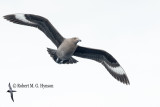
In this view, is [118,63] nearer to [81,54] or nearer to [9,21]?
[81,54]

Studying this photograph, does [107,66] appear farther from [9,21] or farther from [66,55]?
[9,21]

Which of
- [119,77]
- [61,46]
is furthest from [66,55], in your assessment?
[119,77]

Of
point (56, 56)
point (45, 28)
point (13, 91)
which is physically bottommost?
point (13, 91)

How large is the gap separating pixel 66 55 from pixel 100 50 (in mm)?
1958

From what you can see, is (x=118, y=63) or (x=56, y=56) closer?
(x=56, y=56)

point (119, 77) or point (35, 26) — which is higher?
point (35, 26)

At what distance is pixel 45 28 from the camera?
18.2 m

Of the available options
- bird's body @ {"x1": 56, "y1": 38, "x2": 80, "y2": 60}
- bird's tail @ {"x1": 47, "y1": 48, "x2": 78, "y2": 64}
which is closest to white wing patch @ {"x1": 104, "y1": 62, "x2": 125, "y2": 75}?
bird's tail @ {"x1": 47, "y1": 48, "x2": 78, "y2": 64}

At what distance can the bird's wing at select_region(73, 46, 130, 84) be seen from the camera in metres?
18.9

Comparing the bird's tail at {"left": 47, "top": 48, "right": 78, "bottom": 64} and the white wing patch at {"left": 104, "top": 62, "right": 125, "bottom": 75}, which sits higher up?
the bird's tail at {"left": 47, "top": 48, "right": 78, "bottom": 64}

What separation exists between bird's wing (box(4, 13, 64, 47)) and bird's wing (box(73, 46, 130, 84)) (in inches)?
42.1

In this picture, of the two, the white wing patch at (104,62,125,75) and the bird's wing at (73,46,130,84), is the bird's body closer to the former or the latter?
the bird's wing at (73,46,130,84)

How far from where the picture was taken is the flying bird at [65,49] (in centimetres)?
1773

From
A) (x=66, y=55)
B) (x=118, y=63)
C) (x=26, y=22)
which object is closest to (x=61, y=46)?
(x=66, y=55)
